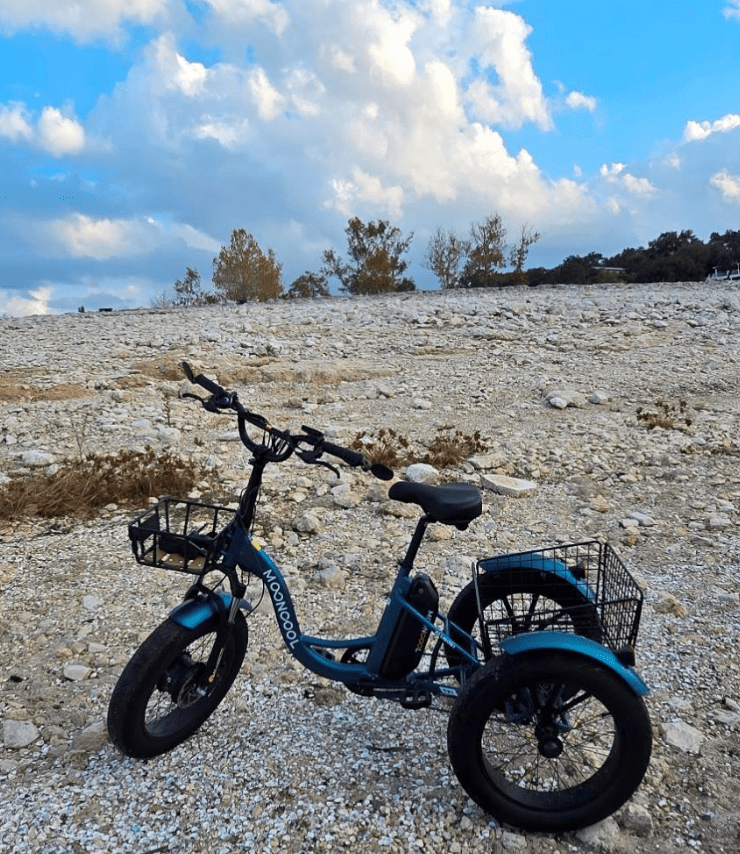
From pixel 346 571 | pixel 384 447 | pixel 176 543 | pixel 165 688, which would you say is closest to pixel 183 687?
pixel 165 688

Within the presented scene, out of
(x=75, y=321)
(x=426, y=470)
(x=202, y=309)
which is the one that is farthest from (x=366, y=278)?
(x=426, y=470)

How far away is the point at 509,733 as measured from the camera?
9.62ft

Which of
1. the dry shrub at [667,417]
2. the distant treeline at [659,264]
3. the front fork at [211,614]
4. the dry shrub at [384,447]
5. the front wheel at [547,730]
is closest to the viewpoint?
the front wheel at [547,730]

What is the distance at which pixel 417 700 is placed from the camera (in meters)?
2.87

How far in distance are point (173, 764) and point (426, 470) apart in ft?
14.1

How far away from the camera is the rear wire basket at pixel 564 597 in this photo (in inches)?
101

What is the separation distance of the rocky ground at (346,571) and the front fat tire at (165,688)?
0.14 meters

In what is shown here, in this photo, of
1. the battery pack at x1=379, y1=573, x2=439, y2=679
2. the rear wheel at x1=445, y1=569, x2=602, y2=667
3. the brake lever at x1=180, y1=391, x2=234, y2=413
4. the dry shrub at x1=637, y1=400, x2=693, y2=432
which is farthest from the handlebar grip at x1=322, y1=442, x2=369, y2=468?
the dry shrub at x1=637, y1=400, x2=693, y2=432

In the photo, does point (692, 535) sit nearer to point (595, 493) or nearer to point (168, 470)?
point (595, 493)

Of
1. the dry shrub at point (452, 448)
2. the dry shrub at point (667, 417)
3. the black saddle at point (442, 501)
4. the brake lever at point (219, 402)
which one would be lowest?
the dry shrub at point (667, 417)

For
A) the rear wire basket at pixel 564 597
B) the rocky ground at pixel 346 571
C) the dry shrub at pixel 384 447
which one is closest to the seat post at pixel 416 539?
the rear wire basket at pixel 564 597

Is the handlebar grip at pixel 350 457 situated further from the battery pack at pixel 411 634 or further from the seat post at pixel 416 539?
the battery pack at pixel 411 634

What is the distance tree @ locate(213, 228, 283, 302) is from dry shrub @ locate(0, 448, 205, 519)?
30.2m

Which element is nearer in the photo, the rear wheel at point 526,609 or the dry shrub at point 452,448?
the rear wheel at point 526,609
